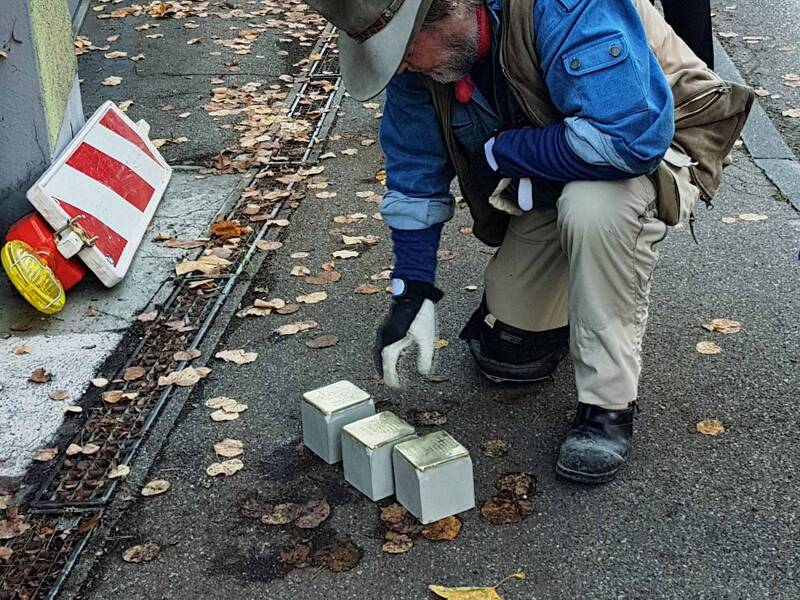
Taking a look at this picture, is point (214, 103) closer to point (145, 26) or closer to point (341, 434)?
point (145, 26)

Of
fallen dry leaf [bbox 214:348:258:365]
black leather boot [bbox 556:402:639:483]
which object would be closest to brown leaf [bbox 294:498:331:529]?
black leather boot [bbox 556:402:639:483]

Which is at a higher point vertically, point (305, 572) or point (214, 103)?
point (305, 572)

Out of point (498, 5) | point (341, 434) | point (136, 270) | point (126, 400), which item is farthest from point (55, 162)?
point (498, 5)

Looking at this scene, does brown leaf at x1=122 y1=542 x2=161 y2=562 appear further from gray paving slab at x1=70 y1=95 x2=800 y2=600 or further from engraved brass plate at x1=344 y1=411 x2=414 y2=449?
engraved brass plate at x1=344 y1=411 x2=414 y2=449

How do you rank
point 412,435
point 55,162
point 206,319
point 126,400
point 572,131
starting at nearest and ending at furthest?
1. point 572,131
2. point 412,435
3. point 126,400
4. point 206,319
5. point 55,162

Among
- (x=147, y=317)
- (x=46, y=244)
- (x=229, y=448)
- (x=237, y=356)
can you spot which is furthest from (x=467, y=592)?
(x=46, y=244)

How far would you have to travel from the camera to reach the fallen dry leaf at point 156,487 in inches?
123

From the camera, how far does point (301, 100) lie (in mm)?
6758

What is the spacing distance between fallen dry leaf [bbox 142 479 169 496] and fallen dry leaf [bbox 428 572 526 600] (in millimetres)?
935

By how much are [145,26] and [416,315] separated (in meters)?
6.03

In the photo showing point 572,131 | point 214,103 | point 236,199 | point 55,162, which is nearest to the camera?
point 572,131

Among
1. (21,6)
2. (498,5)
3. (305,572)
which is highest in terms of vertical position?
(498,5)

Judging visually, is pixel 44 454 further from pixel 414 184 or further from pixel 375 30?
pixel 375 30

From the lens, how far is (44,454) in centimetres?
332
